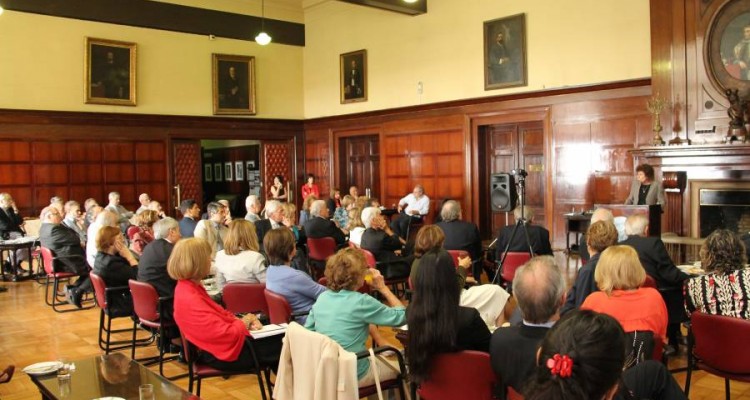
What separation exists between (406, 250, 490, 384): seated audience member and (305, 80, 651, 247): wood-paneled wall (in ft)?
28.3

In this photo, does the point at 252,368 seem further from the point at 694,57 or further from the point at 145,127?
the point at 145,127

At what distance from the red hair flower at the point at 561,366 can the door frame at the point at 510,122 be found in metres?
10.6

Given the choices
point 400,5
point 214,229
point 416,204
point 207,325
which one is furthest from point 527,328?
point 400,5

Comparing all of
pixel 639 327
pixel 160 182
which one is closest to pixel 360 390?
pixel 639 327

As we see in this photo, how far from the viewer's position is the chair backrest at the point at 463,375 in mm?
3139

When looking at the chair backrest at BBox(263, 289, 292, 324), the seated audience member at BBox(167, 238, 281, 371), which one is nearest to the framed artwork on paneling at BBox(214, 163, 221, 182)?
the chair backrest at BBox(263, 289, 292, 324)

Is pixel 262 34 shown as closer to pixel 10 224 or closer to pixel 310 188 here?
pixel 310 188

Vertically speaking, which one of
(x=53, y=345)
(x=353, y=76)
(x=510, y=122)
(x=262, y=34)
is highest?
(x=262, y=34)

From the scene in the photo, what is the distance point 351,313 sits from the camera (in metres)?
3.68

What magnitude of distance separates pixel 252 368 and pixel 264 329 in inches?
10.3

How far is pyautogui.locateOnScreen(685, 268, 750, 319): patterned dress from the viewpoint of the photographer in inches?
159

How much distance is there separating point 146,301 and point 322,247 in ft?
10.1

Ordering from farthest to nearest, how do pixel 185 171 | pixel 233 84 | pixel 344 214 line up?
pixel 233 84 → pixel 185 171 → pixel 344 214

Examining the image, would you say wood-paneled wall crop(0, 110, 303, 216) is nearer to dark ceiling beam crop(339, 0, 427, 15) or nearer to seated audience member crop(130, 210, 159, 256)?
dark ceiling beam crop(339, 0, 427, 15)
